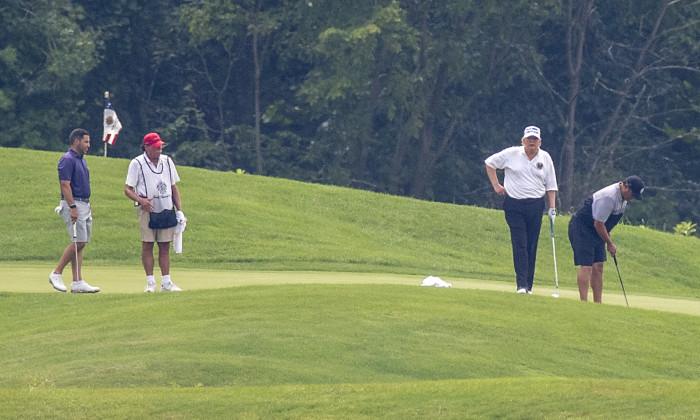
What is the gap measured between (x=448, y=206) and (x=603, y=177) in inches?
861

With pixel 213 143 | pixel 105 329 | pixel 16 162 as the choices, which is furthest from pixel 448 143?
pixel 105 329

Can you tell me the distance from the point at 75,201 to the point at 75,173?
1.16 feet

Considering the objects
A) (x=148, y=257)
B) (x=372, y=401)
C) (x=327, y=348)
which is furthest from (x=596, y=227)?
(x=372, y=401)

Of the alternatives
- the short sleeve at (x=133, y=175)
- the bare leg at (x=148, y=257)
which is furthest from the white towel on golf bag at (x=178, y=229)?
the short sleeve at (x=133, y=175)

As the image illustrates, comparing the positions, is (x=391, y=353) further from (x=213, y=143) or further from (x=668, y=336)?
(x=213, y=143)

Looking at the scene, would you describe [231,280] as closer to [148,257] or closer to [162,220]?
[148,257]

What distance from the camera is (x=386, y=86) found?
1857 inches

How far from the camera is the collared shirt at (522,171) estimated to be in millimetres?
14203

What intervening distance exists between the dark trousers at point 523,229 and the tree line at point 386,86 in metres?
30.0

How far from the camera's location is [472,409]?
845 cm

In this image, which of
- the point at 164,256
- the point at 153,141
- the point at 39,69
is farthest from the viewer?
the point at 39,69

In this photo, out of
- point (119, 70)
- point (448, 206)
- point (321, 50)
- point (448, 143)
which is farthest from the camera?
point (448, 143)

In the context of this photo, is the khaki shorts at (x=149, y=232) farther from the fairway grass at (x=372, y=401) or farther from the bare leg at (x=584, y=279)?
the fairway grass at (x=372, y=401)

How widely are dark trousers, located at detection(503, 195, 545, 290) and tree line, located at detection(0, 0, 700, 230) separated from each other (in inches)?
1183
